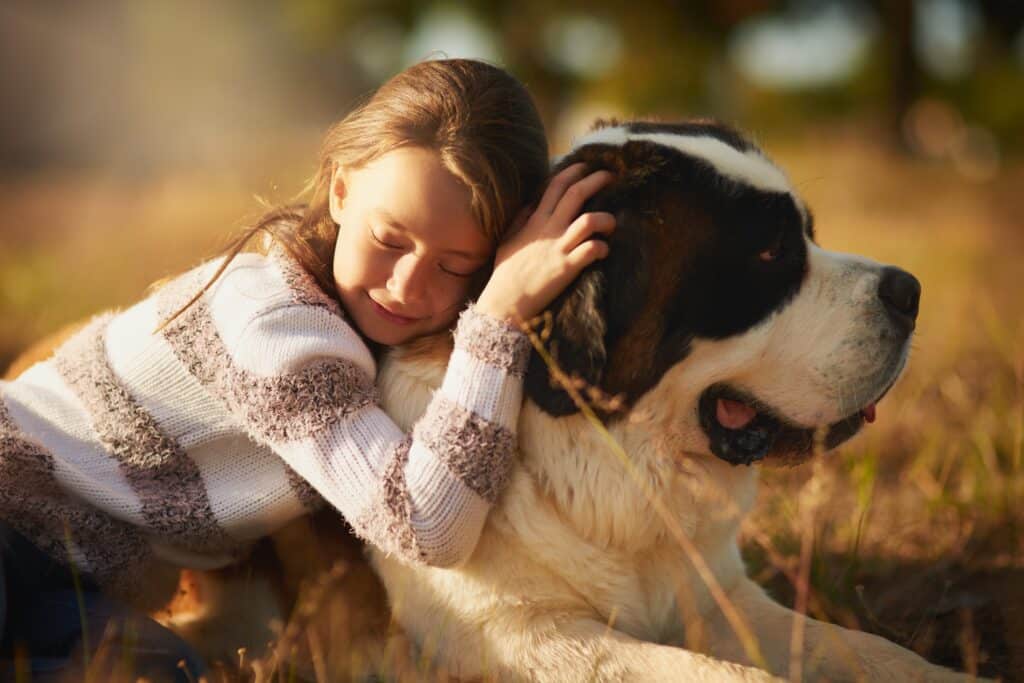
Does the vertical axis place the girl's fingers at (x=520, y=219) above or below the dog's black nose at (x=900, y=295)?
above

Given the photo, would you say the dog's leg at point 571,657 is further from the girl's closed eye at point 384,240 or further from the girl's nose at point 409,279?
the girl's closed eye at point 384,240

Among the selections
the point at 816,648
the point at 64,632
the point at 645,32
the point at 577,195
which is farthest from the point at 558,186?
the point at 645,32

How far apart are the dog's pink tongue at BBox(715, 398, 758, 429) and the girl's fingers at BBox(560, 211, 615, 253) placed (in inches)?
15.7

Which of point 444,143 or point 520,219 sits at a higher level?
point 444,143

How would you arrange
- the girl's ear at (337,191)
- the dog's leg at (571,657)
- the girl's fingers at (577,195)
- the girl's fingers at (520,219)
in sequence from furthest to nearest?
1. the girl's ear at (337,191)
2. the girl's fingers at (520,219)
3. the girl's fingers at (577,195)
4. the dog's leg at (571,657)

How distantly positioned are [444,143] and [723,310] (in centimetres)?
60

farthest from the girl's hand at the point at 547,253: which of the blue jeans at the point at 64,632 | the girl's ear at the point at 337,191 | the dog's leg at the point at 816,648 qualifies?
the blue jeans at the point at 64,632

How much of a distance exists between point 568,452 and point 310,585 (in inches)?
23.8

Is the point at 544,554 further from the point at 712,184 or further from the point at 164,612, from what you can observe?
the point at 164,612

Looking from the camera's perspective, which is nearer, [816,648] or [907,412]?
[816,648]

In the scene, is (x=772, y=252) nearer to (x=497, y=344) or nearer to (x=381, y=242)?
(x=497, y=344)

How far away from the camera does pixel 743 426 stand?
1.85 metres

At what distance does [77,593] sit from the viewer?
Result: 73.2 inches

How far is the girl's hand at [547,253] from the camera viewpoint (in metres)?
1.71
